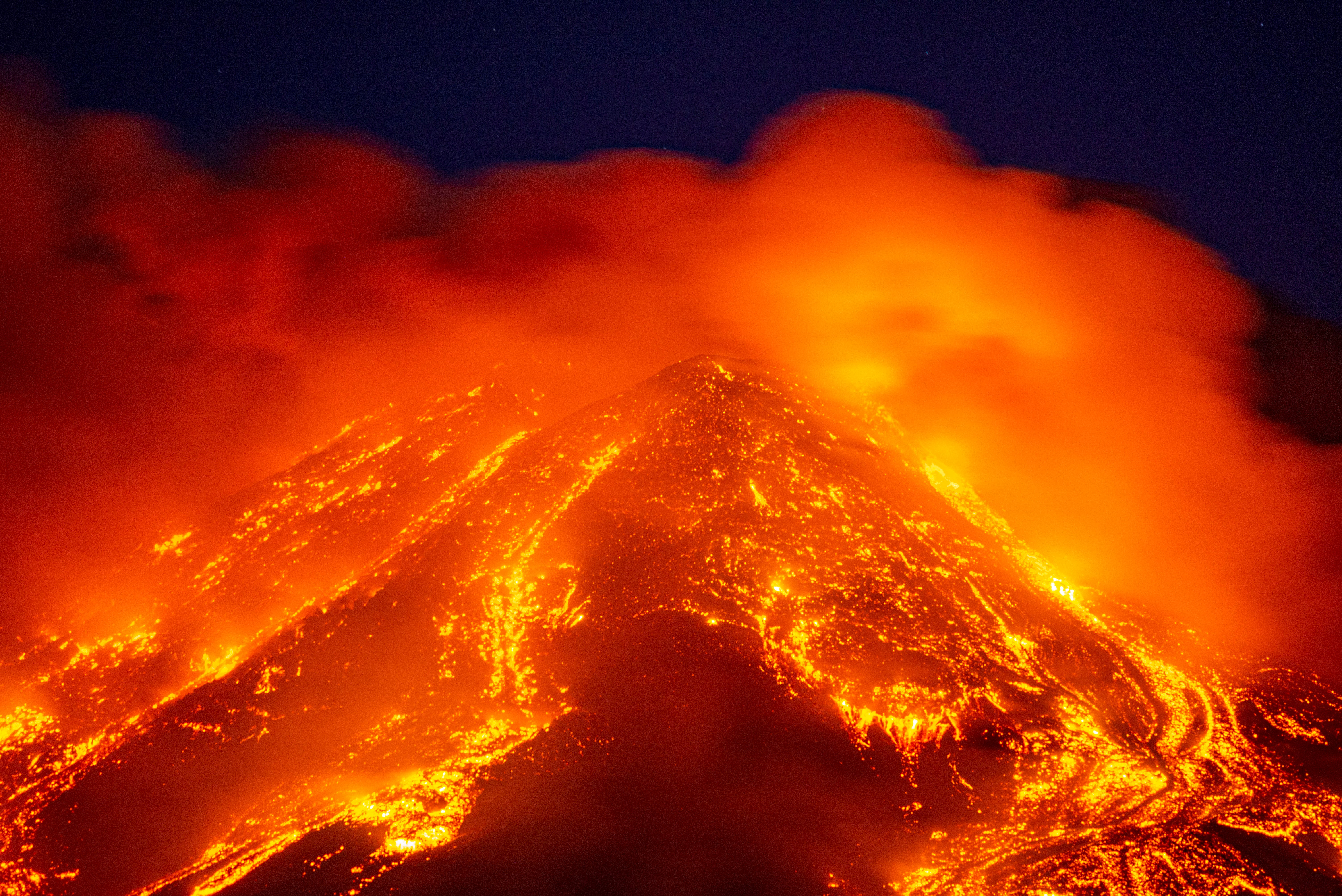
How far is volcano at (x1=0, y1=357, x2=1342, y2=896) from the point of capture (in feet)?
38.2

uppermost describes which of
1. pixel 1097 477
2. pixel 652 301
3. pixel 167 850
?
pixel 652 301

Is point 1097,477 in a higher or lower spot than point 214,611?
higher

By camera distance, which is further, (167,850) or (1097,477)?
(1097,477)

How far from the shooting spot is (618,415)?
20.5m

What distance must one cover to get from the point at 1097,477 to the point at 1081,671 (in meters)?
3.83

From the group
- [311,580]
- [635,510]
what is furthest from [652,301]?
[311,580]

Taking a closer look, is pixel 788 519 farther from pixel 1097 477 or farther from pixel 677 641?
pixel 1097 477

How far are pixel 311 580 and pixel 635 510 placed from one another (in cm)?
632

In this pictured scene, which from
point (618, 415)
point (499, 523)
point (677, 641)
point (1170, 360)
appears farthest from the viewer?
point (618, 415)

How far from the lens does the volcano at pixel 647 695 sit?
38.2ft

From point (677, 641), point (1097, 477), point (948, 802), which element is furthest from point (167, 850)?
point (1097, 477)

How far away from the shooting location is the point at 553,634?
16031 mm

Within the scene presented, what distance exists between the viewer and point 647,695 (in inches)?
571

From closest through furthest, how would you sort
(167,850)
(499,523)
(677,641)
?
1. (167,850)
2. (677,641)
3. (499,523)
